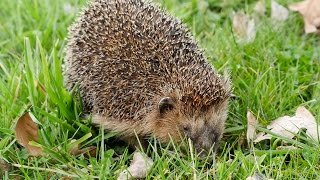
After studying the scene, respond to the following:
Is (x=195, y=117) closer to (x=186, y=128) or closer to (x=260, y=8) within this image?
(x=186, y=128)

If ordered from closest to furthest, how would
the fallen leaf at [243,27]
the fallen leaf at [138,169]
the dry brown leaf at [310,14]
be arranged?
the fallen leaf at [138,169] < the fallen leaf at [243,27] < the dry brown leaf at [310,14]

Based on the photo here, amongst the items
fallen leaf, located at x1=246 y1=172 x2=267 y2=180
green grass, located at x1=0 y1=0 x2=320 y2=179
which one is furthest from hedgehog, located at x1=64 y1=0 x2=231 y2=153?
fallen leaf, located at x1=246 y1=172 x2=267 y2=180

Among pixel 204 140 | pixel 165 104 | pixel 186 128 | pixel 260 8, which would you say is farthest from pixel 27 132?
pixel 260 8

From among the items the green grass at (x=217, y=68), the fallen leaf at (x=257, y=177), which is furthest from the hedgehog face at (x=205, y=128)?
the fallen leaf at (x=257, y=177)

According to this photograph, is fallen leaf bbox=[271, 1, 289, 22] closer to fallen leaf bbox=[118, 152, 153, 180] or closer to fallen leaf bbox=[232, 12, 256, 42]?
fallen leaf bbox=[232, 12, 256, 42]

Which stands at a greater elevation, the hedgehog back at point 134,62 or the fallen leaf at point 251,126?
the hedgehog back at point 134,62

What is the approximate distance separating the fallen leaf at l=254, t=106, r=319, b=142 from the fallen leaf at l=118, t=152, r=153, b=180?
791 millimetres

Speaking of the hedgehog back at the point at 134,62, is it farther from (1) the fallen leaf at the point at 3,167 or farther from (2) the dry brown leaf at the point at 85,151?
(1) the fallen leaf at the point at 3,167

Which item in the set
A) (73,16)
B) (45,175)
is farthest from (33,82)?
(73,16)

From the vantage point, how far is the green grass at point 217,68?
4.15 meters

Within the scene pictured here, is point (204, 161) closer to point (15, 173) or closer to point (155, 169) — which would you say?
point (155, 169)

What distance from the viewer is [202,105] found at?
4379 millimetres

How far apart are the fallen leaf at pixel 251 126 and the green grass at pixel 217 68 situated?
0.24 feet

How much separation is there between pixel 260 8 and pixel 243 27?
45cm
